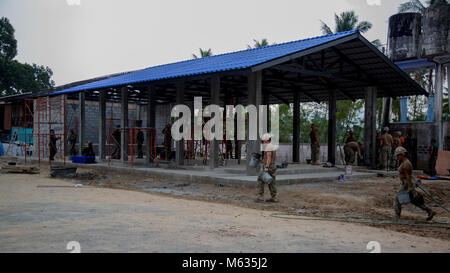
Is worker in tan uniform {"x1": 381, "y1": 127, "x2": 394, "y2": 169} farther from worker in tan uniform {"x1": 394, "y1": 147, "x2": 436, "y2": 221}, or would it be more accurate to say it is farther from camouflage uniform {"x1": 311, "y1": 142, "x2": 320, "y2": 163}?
worker in tan uniform {"x1": 394, "y1": 147, "x2": 436, "y2": 221}

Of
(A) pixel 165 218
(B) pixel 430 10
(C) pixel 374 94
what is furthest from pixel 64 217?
(B) pixel 430 10

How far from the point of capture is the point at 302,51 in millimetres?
13297

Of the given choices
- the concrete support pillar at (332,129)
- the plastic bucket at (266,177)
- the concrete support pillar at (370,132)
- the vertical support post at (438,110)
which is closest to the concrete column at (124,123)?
the concrete support pillar at (332,129)

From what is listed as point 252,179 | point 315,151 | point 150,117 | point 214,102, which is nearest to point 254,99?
point 214,102

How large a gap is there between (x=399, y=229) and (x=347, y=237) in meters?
1.50

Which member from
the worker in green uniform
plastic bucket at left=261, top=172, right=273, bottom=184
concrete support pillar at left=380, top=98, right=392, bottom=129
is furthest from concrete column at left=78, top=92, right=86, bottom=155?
the worker in green uniform

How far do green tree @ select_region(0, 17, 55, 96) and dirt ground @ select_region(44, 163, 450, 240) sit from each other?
3884cm

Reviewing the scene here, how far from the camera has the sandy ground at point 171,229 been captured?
16.5 feet

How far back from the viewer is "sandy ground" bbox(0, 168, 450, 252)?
504 centimetres

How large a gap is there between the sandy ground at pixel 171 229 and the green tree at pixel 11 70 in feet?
142

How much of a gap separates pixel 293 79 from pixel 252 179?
7.54m

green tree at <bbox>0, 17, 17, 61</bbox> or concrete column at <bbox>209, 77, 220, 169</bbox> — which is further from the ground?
green tree at <bbox>0, 17, 17, 61</bbox>

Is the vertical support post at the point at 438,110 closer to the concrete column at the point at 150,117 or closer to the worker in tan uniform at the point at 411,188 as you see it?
the worker in tan uniform at the point at 411,188
